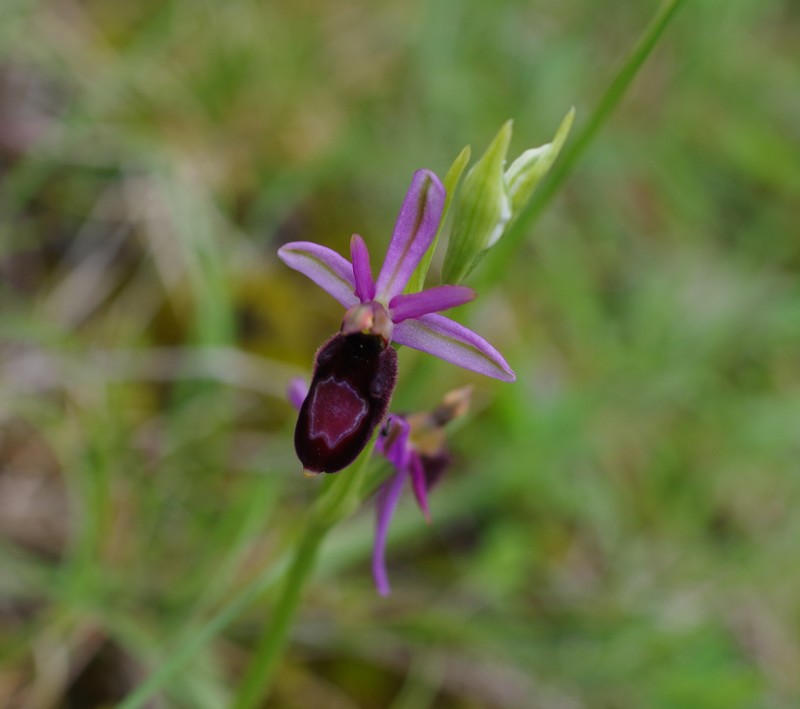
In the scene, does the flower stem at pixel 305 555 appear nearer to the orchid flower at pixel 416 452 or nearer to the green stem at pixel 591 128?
the orchid flower at pixel 416 452

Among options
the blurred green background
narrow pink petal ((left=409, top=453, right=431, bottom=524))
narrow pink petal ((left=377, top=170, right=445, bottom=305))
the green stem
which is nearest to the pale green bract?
narrow pink petal ((left=377, top=170, right=445, bottom=305))

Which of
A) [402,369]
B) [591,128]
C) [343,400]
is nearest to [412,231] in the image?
[343,400]

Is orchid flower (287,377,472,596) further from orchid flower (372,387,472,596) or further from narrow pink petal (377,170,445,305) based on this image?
narrow pink petal (377,170,445,305)

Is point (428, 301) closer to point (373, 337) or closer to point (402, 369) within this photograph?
point (373, 337)

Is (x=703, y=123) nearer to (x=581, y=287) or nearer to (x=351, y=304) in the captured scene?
(x=581, y=287)

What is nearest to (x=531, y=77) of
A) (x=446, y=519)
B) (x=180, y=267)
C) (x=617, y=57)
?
(x=617, y=57)

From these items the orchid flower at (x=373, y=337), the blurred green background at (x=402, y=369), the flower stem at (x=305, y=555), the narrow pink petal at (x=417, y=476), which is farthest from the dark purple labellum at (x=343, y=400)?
the blurred green background at (x=402, y=369)
